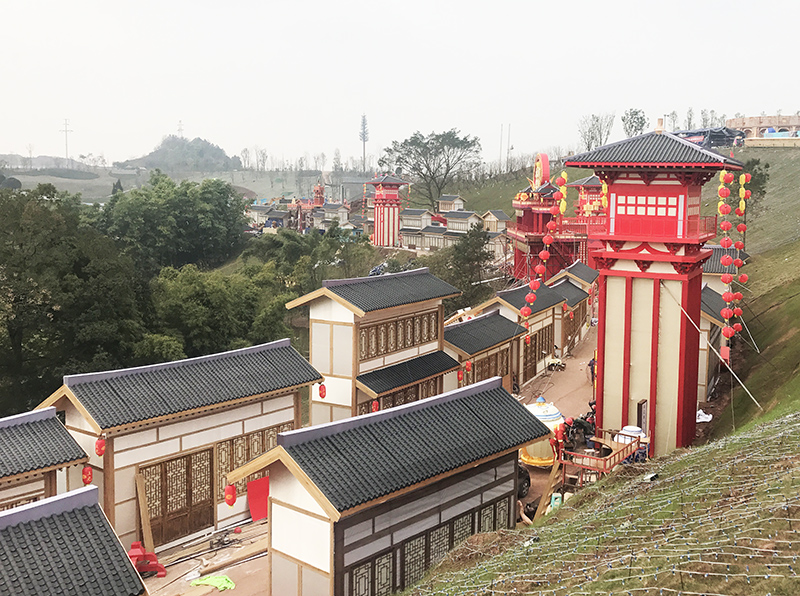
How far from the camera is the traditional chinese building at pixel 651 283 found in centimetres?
1666

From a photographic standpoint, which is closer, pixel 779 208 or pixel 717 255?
pixel 717 255

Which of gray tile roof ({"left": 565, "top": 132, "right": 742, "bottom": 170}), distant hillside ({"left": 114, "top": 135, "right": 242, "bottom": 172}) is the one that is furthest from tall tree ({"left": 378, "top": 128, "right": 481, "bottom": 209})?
distant hillside ({"left": 114, "top": 135, "right": 242, "bottom": 172})

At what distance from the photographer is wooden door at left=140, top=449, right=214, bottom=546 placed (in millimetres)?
14461

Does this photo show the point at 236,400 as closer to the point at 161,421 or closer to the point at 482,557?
the point at 161,421

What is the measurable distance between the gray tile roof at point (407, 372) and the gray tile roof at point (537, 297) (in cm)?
506

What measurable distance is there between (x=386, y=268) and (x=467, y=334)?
23.9 meters

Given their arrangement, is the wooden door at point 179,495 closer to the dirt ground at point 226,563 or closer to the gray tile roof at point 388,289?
the dirt ground at point 226,563

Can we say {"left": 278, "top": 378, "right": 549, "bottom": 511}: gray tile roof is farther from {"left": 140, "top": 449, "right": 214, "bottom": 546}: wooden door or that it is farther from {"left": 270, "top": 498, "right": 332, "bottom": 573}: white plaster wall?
{"left": 140, "top": 449, "right": 214, "bottom": 546}: wooden door

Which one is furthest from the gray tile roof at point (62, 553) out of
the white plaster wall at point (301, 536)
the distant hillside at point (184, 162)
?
the distant hillside at point (184, 162)

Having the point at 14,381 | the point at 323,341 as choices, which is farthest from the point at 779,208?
the point at 14,381

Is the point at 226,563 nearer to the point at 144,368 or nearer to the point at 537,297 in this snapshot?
the point at 144,368

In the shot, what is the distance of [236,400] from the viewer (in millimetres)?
15445

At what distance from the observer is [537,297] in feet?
92.8

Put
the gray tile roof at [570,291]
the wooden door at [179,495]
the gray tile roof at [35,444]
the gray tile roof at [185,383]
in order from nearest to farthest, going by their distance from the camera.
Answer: the gray tile roof at [35,444] → the gray tile roof at [185,383] → the wooden door at [179,495] → the gray tile roof at [570,291]
